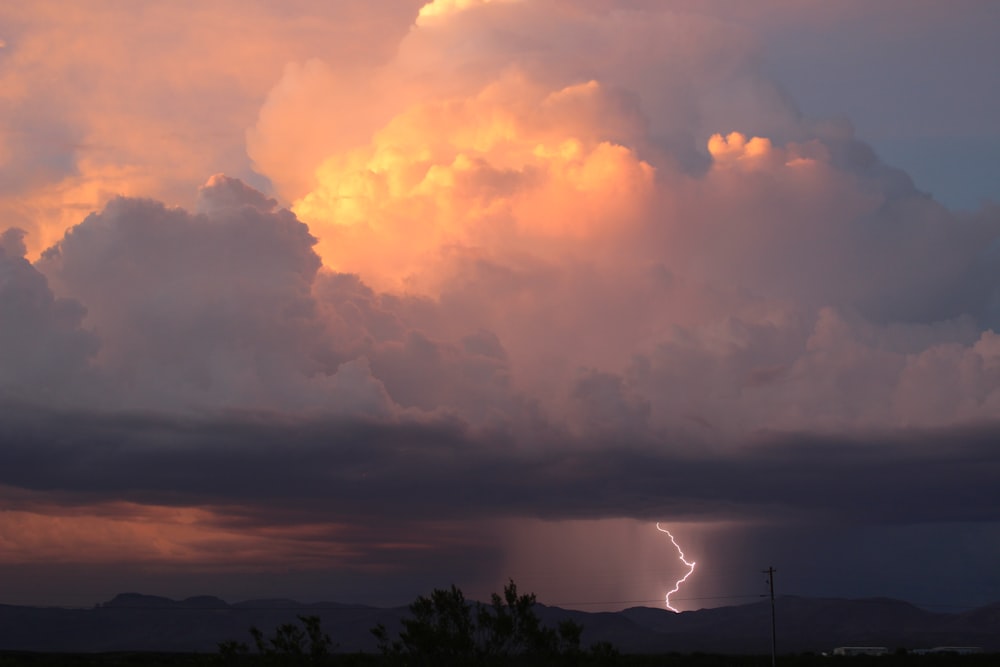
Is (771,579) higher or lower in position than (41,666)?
higher

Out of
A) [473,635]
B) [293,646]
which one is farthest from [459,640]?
[293,646]

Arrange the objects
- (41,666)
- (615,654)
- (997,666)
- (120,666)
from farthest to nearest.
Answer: (997,666)
(120,666)
(41,666)
(615,654)

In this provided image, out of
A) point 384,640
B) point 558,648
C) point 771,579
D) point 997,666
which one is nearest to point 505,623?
point 558,648

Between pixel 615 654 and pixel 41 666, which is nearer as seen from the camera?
pixel 615 654

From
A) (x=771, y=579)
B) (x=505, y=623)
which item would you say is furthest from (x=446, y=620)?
(x=771, y=579)

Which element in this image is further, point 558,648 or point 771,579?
point 771,579

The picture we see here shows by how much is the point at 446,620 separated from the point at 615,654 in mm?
9955

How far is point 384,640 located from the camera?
205ft

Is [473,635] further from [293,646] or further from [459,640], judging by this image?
[293,646]

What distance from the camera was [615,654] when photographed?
202ft

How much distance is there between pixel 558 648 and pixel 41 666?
12807cm

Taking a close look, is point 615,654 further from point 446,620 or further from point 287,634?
point 287,634

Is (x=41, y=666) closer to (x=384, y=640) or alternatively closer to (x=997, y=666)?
(x=384, y=640)

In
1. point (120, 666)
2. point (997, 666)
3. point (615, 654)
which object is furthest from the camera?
point (997, 666)
